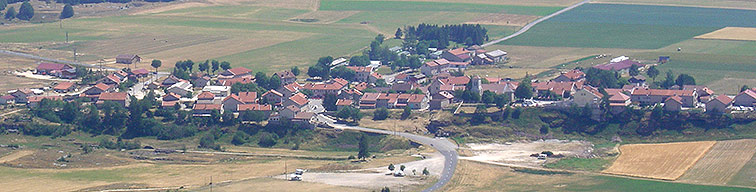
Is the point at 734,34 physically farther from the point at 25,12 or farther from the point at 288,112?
the point at 25,12

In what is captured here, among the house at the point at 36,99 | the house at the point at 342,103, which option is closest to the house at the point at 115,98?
the house at the point at 36,99

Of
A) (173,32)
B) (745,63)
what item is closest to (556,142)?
(745,63)

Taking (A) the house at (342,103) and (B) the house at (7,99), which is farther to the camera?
(B) the house at (7,99)

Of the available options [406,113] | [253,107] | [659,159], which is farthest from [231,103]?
[659,159]

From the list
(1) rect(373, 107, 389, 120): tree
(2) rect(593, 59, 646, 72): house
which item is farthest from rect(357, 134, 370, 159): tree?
(2) rect(593, 59, 646, 72): house

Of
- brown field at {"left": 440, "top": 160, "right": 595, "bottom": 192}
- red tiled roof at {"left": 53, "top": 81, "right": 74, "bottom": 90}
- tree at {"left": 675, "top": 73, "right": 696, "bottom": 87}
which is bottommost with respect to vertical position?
red tiled roof at {"left": 53, "top": 81, "right": 74, "bottom": 90}

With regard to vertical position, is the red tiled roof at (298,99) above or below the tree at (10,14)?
above

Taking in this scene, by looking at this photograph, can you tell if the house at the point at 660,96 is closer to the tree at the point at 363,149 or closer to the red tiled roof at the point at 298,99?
the tree at the point at 363,149

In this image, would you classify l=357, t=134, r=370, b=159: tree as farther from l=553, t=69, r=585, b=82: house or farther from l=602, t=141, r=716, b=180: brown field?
l=553, t=69, r=585, b=82: house
